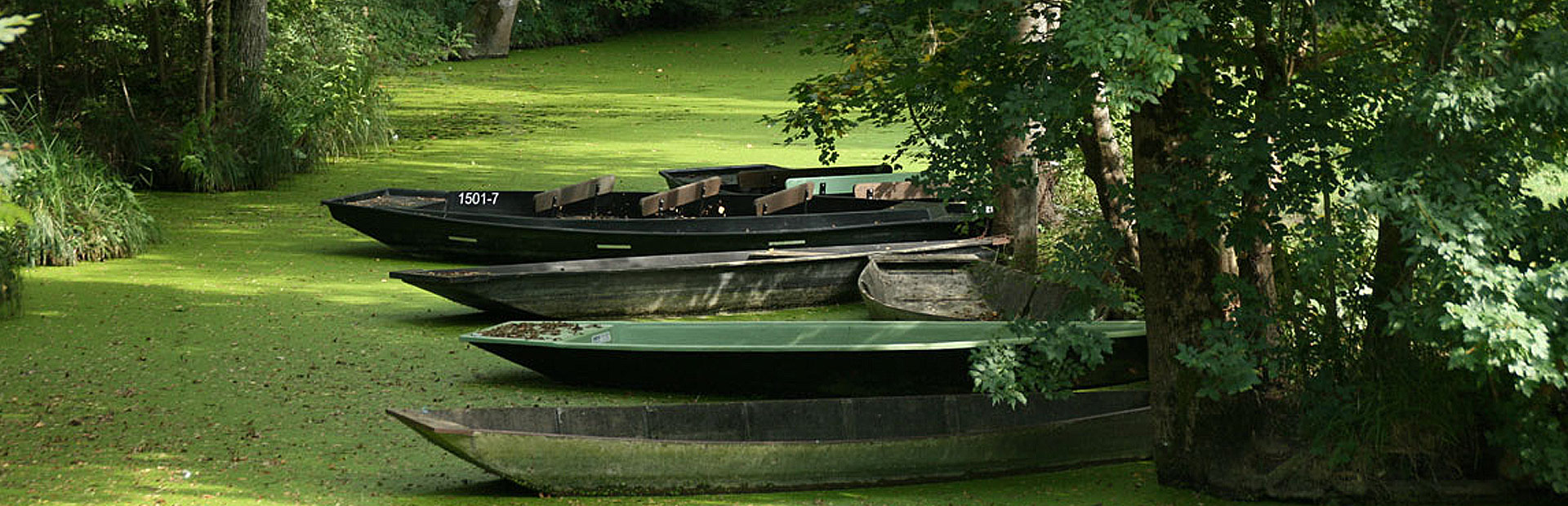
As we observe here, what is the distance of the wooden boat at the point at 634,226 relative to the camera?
872cm

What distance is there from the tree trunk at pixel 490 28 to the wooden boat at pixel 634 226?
11.7 metres

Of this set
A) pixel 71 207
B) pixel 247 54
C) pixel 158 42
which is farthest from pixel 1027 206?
pixel 158 42

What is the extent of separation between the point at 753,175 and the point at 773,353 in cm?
470

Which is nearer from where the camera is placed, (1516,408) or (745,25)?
(1516,408)

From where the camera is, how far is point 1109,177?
569 centimetres

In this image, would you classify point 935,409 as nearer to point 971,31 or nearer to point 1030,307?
point 971,31

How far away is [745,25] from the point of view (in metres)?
24.1

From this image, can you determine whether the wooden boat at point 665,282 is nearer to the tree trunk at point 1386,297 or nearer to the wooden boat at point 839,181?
the wooden boat at point 839,181

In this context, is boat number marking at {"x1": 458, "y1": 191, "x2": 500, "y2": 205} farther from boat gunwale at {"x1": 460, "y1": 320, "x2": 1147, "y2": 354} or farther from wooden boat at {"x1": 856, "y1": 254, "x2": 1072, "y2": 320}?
boat gunwale at {"x1": 460, "y1": 320, "x2": 1147, "y2": 354}

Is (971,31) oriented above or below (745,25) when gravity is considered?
below

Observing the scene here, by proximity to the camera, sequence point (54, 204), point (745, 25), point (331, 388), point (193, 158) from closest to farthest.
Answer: point (331, 388) < point (54, 204) < point (193, 158) < point (745, 25)

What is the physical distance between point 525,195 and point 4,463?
16.2 ft

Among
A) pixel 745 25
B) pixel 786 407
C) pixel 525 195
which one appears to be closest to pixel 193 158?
pixel 525 195

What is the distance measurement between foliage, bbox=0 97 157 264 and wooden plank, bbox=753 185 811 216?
3.70 m
